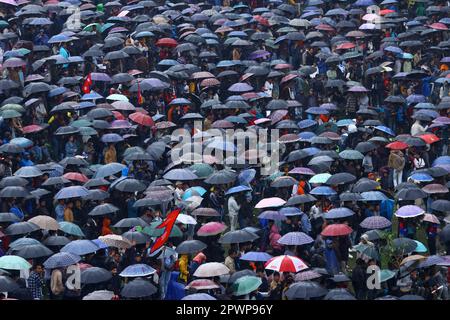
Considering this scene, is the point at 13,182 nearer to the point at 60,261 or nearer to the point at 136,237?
the point at 136,237

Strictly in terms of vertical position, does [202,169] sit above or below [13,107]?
below

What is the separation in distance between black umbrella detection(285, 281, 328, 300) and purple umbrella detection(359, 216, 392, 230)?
9.07 feet

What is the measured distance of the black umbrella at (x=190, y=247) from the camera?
1862 cm

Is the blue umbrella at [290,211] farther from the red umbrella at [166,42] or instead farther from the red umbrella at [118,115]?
the red umbrella at [166,42]

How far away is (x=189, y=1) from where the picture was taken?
104 feet

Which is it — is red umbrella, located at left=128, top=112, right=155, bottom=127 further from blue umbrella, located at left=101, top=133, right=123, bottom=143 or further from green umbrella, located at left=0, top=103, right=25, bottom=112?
green umbrella, located at left=0, top=103, right=25, bottom=112

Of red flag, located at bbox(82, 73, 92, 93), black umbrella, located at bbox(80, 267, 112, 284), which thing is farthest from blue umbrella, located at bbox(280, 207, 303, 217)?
red flag, located at bbox(82, 73, 92, 93)

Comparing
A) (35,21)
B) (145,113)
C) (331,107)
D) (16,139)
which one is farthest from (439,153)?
(35,21)

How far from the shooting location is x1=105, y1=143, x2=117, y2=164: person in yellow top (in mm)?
22875

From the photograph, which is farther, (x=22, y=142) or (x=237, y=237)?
(x=22, y=142)

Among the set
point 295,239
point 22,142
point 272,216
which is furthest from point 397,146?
point 22,142

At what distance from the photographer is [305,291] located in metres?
17.0

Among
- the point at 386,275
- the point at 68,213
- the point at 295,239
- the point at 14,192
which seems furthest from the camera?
the point at 68,213

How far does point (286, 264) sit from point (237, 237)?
146 centimetres
